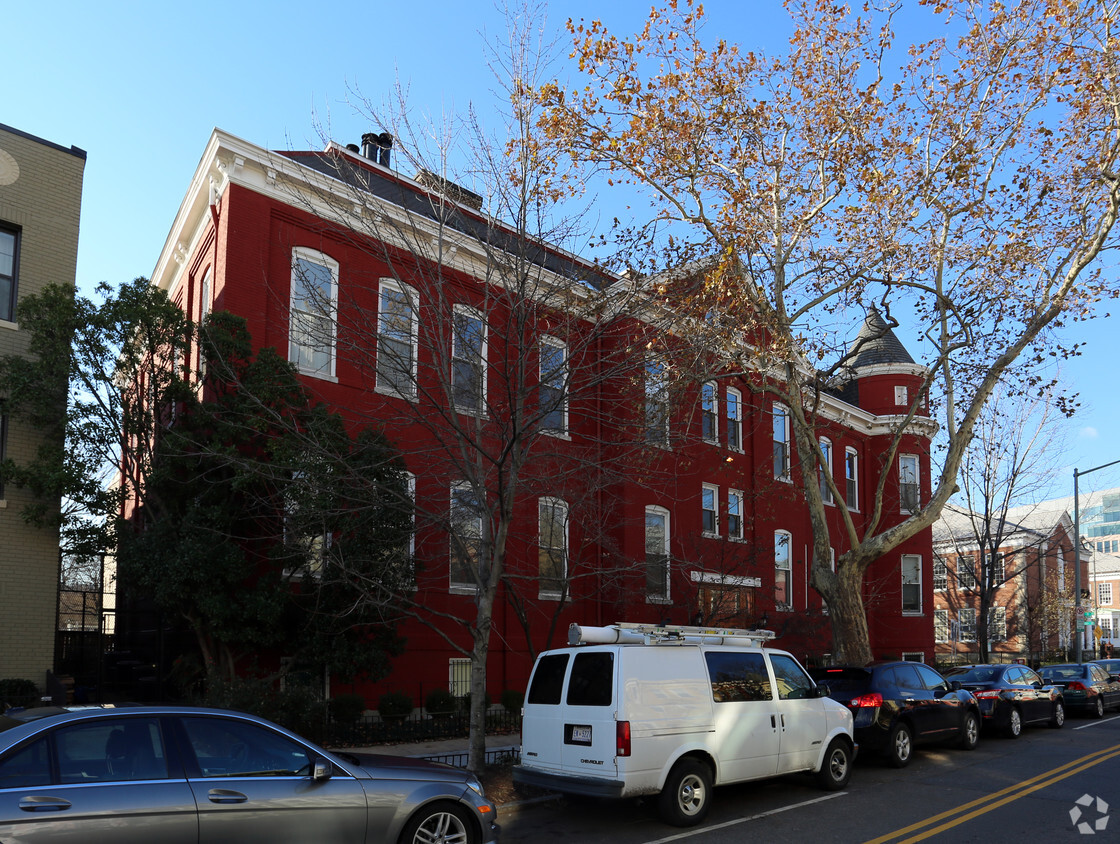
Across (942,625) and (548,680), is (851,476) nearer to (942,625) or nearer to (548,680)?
(942,625)

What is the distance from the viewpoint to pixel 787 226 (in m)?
18.1

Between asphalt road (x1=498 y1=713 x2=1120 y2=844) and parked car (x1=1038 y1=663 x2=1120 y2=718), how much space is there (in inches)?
361

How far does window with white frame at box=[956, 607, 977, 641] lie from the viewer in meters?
53.2

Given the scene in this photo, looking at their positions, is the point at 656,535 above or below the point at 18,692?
above

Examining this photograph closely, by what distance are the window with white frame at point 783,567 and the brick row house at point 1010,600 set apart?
18.0 meters

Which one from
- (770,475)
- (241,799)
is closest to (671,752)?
(241,799)

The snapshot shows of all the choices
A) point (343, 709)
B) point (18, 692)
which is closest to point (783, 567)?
point (343, 709)

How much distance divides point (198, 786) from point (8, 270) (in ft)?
43.4

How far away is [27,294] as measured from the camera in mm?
15664

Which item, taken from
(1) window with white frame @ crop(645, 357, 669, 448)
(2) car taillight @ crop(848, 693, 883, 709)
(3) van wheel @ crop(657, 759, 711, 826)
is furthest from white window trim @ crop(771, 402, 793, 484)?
(3) van wheel @ crop(657, 759, 711, 826)

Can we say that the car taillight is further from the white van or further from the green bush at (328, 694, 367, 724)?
the green bush at (328, 694, 367, 724)

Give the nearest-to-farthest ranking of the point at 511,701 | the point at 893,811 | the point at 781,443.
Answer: the point at 893,811, the point at 511,701, the point at 781,443

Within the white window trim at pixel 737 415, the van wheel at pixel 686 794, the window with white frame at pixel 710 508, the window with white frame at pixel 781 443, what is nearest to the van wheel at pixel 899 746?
the van wheel at pixel 686 794

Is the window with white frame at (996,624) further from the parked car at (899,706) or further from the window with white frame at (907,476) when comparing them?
the parked car at (899,706)
